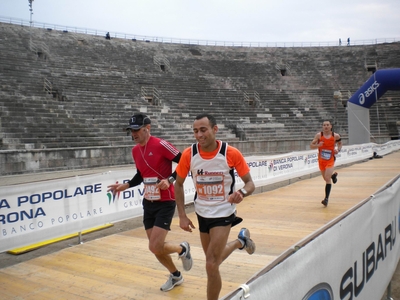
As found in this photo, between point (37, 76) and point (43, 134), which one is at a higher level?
point (37, 76)

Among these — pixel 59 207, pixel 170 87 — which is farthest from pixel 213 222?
pixel 170 87

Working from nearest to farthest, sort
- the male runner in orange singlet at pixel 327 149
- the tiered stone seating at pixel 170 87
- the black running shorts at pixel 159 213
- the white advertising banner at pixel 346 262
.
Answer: the white advertising banner at pixel 346 262, the black running shorts at pixel 159 213, the male runner in orange singlet at pixel 327 149, the tiered stone seating at pixel 170 87

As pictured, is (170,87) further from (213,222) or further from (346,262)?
(346,262)

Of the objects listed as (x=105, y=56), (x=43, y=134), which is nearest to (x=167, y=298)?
(x=43, y=134)

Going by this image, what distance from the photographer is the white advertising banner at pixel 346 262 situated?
2.17m

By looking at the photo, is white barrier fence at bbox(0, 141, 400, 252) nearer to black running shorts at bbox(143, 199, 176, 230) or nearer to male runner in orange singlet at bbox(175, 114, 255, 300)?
black running shorts at bbox(143, 199, 176, 230)

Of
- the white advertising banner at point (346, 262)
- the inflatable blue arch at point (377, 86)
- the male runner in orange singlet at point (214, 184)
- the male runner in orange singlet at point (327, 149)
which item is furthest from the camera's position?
the inflatable blue arch at point (377, 86)

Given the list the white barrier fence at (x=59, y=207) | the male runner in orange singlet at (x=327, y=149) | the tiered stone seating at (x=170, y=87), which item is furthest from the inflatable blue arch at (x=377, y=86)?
the white barrier fence at (x=59, y=207)

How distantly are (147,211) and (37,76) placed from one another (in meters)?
25.3

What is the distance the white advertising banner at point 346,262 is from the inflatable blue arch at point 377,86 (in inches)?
816

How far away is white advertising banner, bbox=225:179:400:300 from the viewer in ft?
7.13

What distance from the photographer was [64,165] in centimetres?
1997

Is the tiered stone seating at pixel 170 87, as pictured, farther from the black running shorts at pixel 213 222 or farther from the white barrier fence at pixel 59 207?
the black running shorts at pixel 213 222

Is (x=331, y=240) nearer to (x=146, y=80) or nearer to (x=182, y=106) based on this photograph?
(x=182, y=106)
